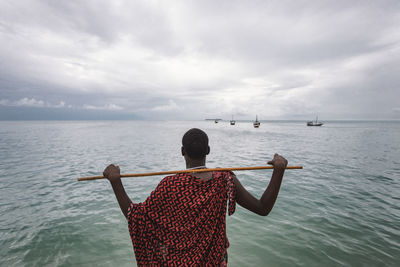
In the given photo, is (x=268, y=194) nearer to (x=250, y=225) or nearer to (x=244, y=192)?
(x=244, y=192)

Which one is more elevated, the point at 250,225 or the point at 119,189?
the point at 119,189

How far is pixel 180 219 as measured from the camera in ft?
6.28

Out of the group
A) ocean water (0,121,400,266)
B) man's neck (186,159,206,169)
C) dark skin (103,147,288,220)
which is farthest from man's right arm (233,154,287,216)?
ocean water (0,121,400,266)

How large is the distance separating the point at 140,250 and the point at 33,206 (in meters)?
9.76

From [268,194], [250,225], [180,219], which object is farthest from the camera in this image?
[250,225]

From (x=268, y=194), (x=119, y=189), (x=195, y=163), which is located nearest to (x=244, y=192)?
(x=268, y=194)

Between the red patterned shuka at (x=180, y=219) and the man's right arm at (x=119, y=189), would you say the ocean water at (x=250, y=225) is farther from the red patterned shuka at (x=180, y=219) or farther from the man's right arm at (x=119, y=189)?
the man's right arm at (x=119, y=189)

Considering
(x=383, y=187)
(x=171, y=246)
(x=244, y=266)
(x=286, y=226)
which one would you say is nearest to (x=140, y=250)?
(x=171, y=246)

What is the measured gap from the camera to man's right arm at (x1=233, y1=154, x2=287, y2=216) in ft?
6.61

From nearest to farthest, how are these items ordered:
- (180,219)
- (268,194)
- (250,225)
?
(180,219), (268,194), (250,225)

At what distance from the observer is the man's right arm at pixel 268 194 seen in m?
2.01

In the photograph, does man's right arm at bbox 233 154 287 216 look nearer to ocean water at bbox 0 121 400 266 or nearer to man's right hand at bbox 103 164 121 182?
man's right hand at bbox 103 164 121 182

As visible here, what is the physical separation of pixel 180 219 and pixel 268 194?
35.4 inches

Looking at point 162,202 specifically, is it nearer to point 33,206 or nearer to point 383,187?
point 33,206
